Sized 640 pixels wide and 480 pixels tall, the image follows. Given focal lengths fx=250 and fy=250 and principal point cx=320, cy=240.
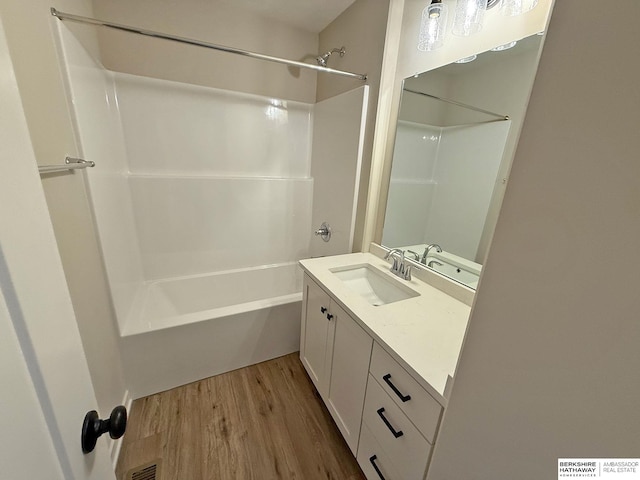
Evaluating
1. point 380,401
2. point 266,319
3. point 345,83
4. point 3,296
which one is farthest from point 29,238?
point 345,83

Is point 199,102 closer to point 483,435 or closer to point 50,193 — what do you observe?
point 50,193

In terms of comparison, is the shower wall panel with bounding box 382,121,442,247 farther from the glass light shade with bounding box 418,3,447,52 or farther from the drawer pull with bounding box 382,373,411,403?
the drawer pull with bounding box 382,373,411,403

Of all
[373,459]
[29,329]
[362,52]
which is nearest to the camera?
[29,329]

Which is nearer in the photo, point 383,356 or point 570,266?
point 570,266

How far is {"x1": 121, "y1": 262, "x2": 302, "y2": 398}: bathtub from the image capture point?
1475mm

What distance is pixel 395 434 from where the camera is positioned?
35.1 inches

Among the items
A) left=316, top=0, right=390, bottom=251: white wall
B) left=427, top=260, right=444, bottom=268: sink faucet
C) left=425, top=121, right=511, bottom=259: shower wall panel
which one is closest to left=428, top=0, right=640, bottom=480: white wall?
left=425, top=121, right=511, bottom=259: shower wall panel

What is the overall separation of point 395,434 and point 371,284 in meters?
0.79

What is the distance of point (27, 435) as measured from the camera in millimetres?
296

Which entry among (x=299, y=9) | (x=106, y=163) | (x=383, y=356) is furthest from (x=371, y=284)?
(x=299, y=9)

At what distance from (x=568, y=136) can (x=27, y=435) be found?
2.72ft

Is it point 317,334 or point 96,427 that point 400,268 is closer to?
point 317,334

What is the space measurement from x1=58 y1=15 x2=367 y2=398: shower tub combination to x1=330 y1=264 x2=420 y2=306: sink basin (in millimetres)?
458

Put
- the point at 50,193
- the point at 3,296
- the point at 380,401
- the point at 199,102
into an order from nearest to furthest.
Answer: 1. the point at 3,296
2. the point at 50,193
3. the point at 380,401
4. the point at 199,102
